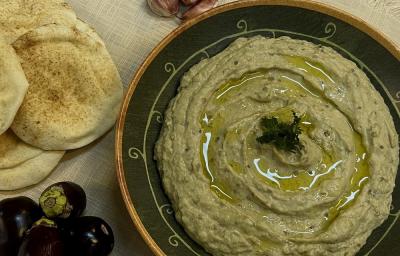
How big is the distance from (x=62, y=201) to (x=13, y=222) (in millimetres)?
281

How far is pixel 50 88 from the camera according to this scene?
281 centimetres

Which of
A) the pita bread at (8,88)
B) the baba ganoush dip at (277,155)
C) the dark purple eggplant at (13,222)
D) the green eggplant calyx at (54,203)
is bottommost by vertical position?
the dark purple eggplant at (13,222)

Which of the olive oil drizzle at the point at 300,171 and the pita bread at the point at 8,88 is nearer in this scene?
the olive oil drizzle at the point at 300,171

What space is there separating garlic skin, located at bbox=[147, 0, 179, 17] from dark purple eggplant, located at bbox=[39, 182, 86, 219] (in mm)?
1174

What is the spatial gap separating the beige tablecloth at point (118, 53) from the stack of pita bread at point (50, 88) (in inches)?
4.2

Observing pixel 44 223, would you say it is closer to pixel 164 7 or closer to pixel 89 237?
pixel 89 237

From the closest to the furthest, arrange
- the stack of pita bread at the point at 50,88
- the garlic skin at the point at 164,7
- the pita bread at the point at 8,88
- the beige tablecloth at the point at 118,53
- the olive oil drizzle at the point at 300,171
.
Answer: the olive oil drizzle at the point at 300,171
the pita bread at the point at 8,88
the stack of pita bread at the point at 50,88
the beige tablecloth at the point at 118,53
the garlic skin at the point at 164,7

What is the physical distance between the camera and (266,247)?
2387 millimetres

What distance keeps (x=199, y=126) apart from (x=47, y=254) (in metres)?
1.01

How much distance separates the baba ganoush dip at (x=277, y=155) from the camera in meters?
2.40

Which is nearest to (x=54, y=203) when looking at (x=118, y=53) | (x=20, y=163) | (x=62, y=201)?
(x=62, y=201)

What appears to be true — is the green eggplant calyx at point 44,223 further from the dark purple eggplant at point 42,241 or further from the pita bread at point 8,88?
the pita bread at point 8,88

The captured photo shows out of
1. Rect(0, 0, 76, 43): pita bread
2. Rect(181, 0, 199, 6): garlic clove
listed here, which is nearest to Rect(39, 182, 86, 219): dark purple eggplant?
Rect(0, 0, 76, 43): pita bread

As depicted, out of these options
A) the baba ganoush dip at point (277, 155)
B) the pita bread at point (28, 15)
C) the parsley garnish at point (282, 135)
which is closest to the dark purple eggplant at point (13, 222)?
the baba ganoush dip at point (277, 155)
